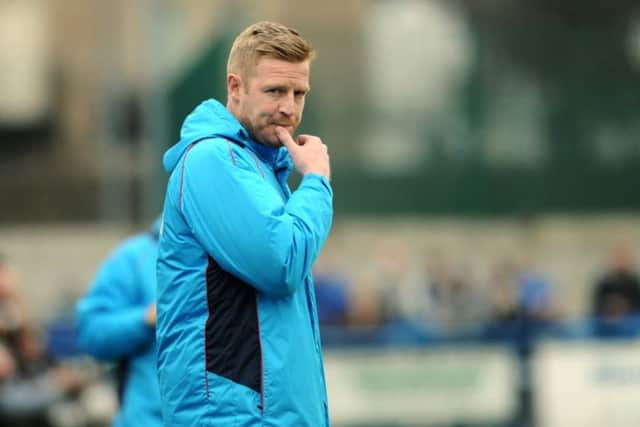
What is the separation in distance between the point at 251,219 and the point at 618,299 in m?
10.4

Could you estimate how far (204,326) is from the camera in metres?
3.64

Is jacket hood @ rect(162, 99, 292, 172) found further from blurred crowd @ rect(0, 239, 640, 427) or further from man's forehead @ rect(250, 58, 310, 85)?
blurred crowd @ rect(0, 239, 640, 427)

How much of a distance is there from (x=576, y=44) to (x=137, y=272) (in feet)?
33.2

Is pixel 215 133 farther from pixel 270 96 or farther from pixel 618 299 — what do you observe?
pixel 618 299

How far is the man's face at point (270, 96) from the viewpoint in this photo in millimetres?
3725

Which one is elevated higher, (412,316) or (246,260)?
(246,260)

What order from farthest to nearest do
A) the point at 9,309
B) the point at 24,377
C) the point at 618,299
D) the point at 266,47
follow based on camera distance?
the point at 618,299, the point at 24,377, the point at 9,309, the point at 266,47

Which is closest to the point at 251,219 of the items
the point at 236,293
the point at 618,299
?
the point at 236,293

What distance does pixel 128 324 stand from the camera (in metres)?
5.82

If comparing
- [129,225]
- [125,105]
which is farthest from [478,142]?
[125,105]

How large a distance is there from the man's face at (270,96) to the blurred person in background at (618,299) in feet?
30.2

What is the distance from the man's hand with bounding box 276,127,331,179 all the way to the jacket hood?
3.6 inches

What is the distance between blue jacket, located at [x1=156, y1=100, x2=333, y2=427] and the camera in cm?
358

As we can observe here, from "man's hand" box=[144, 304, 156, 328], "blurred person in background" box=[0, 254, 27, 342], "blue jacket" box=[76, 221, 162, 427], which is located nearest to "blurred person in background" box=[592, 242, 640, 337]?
"blurred person in background" box=[0, 254, 27, 342]
